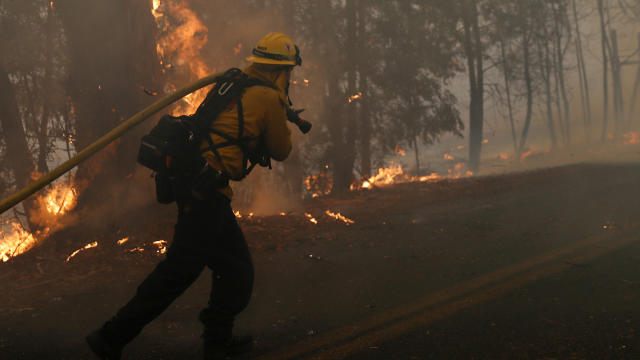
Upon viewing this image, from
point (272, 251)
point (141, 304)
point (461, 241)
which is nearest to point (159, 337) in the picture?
point (141, 304)

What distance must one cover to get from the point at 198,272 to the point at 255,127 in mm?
1018

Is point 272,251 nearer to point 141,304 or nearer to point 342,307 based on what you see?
point 342,307

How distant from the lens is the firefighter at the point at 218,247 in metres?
3.29

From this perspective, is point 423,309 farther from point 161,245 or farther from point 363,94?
point 363,94

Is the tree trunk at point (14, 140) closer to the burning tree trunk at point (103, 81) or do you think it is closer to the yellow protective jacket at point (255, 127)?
the burning tree trunk at point (103, 81)

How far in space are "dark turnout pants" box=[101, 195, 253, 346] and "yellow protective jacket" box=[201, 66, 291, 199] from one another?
218 millimetres

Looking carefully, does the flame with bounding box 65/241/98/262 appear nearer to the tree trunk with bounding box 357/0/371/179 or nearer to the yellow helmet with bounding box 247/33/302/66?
the yellow helmet with bounding box 247/33/302/66

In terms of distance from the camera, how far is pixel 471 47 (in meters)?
24.2

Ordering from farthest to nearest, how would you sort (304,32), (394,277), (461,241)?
(304,32)
(461,241)
(394,277)

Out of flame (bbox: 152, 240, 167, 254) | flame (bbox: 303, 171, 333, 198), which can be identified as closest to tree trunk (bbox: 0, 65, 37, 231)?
flame (bbox: 152, 240, 167, 254)

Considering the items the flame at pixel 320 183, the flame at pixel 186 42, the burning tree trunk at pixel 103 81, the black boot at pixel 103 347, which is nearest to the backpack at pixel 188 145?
the black boot at pixel 103 347

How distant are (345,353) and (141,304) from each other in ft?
4.40

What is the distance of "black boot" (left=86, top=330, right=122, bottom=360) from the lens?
325cm

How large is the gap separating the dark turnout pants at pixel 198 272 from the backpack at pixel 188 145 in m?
0.15
